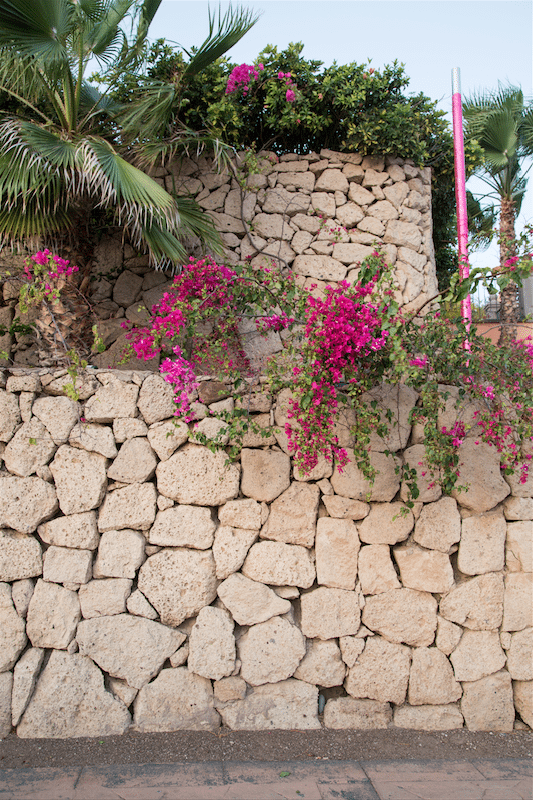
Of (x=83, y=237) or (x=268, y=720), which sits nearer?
(x=268, y=720)

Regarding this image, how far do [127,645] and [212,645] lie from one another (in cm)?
49

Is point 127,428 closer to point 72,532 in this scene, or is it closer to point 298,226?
point 72,532

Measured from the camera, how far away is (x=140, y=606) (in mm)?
3164

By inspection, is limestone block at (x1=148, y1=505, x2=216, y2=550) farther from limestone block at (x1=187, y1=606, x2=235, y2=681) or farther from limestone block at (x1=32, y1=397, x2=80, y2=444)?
limestone block at (x1=32, y1=397, x2=80, y2=444)

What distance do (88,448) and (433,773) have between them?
2.61 metres

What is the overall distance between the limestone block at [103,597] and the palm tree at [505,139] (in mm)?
6496

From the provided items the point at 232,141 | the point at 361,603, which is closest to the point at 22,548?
the point at 361,603

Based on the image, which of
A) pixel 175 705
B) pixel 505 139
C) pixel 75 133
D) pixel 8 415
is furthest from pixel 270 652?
pixel 505 139

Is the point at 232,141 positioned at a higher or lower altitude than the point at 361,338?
higher

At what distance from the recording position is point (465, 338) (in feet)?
10.3

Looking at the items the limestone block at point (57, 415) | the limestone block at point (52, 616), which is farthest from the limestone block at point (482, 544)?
the limestone block at point (57, 415)

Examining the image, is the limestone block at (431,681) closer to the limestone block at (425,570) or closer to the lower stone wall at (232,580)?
the lower stone wall at (232,580)

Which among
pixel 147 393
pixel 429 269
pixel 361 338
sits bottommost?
pixel 147 393

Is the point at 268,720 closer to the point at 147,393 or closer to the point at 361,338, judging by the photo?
the point at 147,393
